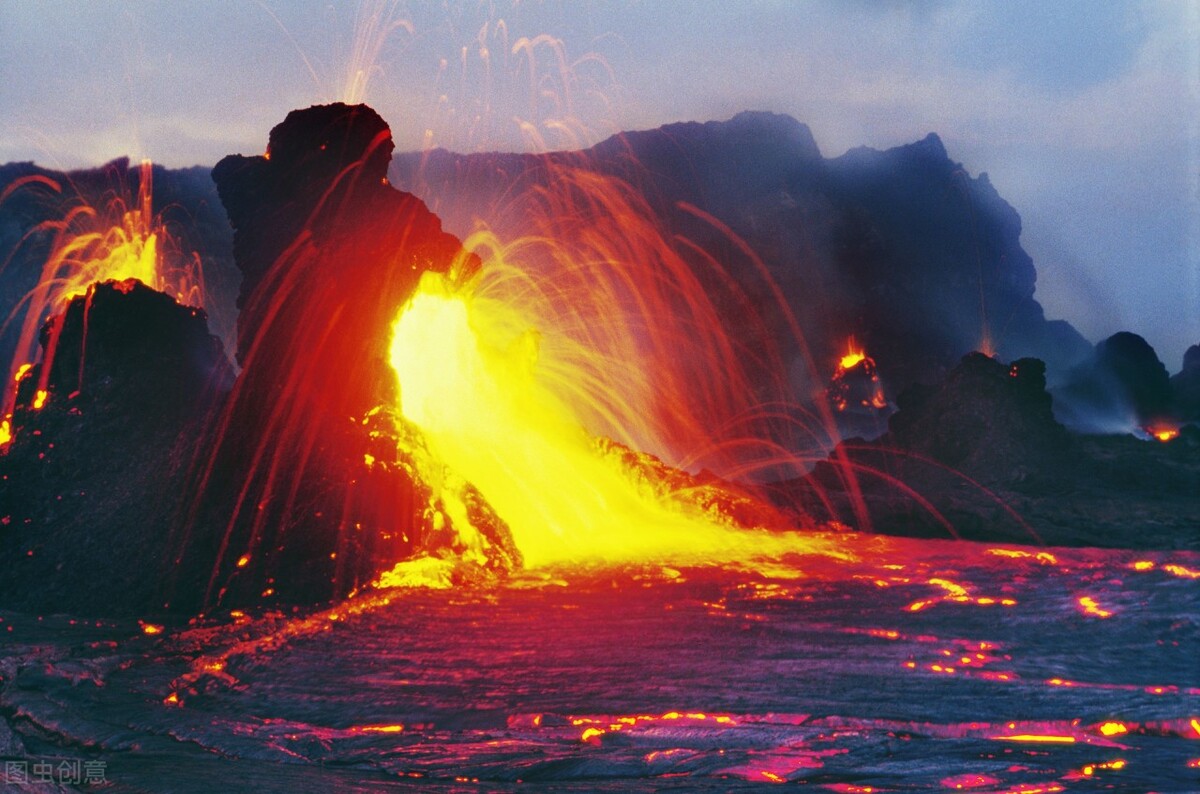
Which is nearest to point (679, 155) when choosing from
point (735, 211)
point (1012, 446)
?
point (735, 211)

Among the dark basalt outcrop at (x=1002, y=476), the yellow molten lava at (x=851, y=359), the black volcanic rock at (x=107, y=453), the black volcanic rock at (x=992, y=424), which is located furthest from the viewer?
the yellow molten lava at (x=851, y=359)

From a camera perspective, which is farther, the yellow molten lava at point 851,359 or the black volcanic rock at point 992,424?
the yellow molten lava at point 851,359

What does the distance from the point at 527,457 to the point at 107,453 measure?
36.7 ft

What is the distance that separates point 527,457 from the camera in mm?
26109

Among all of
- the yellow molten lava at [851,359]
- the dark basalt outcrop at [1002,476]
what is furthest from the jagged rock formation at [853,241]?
the dark basalt outcrop at [1002,476]

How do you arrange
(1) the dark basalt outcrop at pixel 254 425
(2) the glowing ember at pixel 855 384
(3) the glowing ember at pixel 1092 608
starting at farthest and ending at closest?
(2) the glowing ember at pixel 855 384, (1) the dark basalt outcrop at pixel 254 425, (3) the glowing ember at pixel 1092 608

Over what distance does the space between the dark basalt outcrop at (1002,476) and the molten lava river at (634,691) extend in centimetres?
1251

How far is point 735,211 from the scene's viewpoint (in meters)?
115

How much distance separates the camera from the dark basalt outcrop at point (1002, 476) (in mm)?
29078

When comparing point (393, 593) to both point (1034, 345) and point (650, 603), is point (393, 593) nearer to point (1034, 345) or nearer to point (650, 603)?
point (650, 603)

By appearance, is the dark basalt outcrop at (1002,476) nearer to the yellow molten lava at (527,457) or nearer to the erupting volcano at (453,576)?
the erupting volcano at (453,576)

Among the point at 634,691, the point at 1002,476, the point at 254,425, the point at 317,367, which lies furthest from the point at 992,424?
the point at 634,691

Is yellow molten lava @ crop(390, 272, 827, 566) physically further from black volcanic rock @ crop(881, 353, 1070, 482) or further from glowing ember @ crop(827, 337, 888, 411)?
glowing ember @ crop(827, 337, 888, 411)

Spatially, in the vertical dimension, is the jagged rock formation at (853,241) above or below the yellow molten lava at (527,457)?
above
